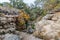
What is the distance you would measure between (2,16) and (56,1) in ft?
14.9

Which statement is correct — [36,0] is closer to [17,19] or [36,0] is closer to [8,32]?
[17,19]

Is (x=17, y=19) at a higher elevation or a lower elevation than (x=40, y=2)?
lower

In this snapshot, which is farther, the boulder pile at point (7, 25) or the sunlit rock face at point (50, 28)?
the boulder pile at point (7, 25)

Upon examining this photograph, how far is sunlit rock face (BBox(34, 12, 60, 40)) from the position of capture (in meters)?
6.89

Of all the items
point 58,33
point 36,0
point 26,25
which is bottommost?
point 26,25

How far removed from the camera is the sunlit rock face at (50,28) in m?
6.89

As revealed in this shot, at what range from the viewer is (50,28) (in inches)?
294

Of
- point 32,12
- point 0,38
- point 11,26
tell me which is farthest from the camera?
point 32,12

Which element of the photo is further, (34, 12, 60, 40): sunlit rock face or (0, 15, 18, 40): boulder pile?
(0, 15, 18, 40): boulder pile

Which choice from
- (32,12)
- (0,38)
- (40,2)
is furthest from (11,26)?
(40,2)

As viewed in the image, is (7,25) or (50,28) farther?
(7,25)

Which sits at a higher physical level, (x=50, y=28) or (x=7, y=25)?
(x=50, y=28)

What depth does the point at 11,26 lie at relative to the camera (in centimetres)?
1087

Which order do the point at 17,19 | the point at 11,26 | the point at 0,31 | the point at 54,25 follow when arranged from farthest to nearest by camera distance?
the point at 17,19, the point at 11,26, the point at 0,31, the point at 54,25
